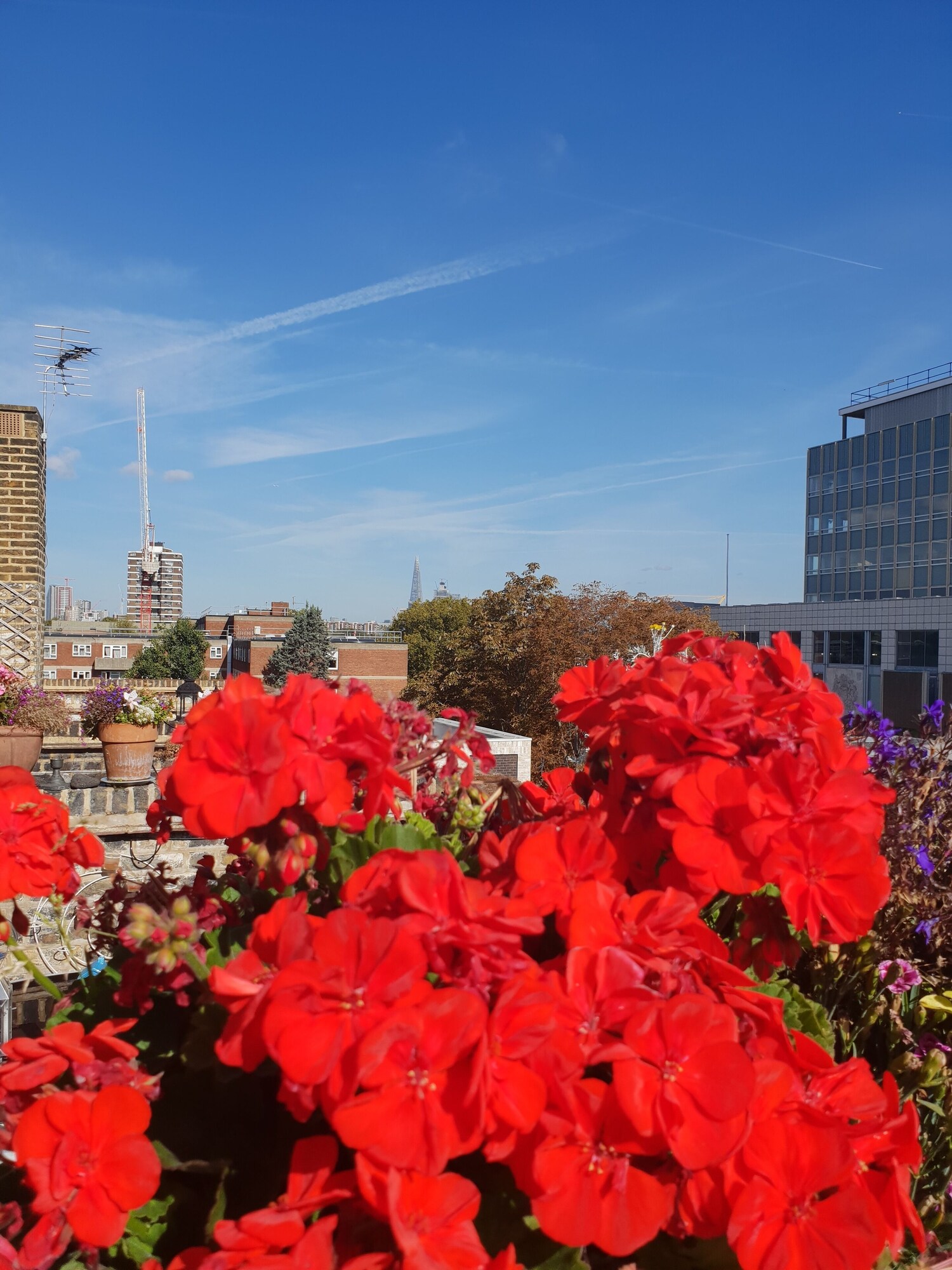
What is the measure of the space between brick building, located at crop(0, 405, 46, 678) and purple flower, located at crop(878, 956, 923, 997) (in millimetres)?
9883

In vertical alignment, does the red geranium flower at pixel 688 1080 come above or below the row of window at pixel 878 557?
below

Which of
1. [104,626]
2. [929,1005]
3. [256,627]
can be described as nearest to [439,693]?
[929,1005]

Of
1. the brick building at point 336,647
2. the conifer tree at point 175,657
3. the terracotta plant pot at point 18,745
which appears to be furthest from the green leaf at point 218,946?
the conifer tree at point 175,657

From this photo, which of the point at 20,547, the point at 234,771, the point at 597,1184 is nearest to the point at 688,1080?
the point at 597,1184

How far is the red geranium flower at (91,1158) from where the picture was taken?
0.67m

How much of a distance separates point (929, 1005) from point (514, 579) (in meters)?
19.1

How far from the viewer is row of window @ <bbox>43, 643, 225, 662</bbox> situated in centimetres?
6506

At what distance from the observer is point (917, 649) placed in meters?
35.4

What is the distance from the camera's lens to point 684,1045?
664 millimetres

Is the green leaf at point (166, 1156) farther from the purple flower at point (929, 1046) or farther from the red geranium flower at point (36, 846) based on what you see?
the purple flower at point (929, 1046)

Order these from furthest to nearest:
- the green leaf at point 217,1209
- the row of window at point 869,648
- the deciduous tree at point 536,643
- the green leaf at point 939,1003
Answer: the row of window at point 869,648
the deciduous tree at point 536,643
the green leaf at point 939,1003
the green leaf at point 217,1209

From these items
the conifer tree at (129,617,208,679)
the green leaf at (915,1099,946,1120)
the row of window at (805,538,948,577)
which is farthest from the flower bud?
the conifer tree at (129,617,208,679)

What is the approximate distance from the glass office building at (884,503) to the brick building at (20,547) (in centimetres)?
→ 3809

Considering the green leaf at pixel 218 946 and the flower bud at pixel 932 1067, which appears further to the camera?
the flower bud at pixel 932 1067
